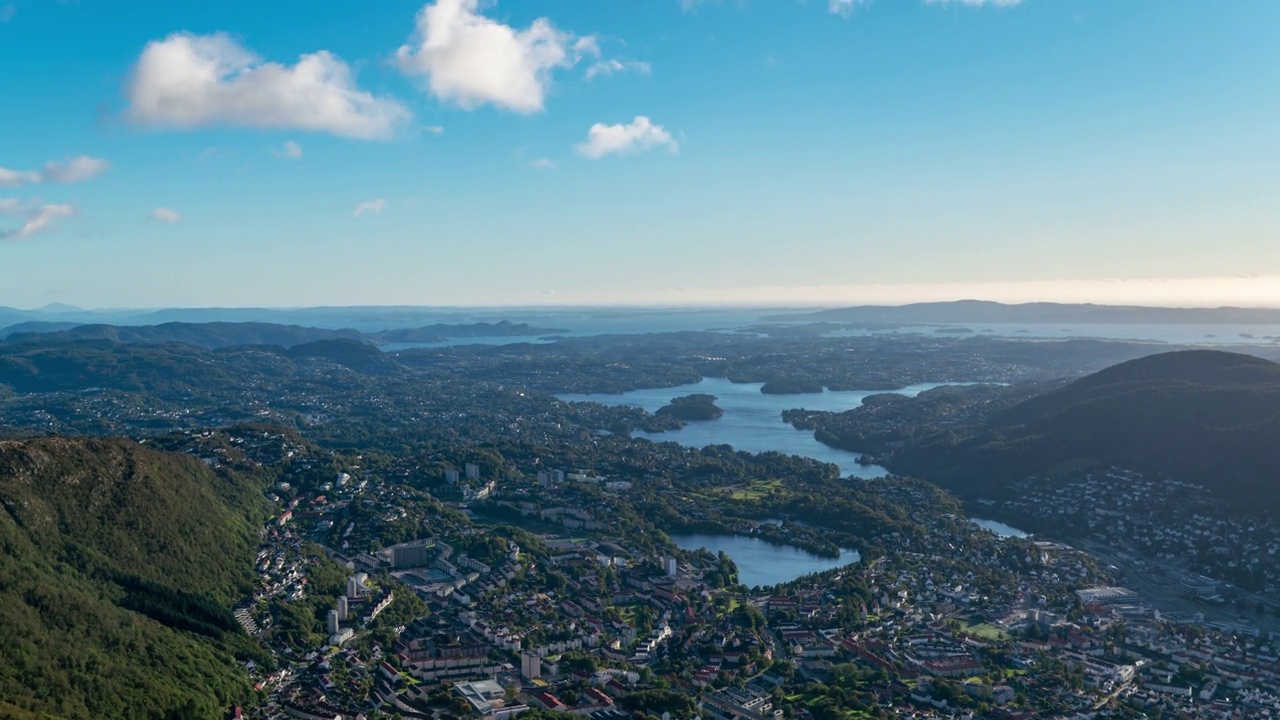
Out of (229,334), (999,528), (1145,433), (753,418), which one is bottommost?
(999,528)

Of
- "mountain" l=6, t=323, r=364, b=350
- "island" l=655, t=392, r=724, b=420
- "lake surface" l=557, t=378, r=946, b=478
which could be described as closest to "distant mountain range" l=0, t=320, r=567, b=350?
"mountain" l=6, t=323, r=364, b=350

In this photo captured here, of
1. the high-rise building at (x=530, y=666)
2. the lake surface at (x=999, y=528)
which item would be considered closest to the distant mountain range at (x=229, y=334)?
the lake surface at (x=999, y=528)

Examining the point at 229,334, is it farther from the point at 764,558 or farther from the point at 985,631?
the point at 985,631

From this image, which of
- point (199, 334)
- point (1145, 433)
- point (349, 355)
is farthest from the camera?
point (199, 334)

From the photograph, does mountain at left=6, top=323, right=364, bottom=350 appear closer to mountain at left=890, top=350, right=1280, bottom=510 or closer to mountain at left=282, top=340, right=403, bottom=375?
mountain at left=282, top=340, right=403, bottom=375

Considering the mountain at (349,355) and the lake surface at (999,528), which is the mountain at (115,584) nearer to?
the lake surface at (999,528)

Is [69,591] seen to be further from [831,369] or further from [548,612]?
[831,369]

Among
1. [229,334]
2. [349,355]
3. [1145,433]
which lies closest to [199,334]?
[229,334]

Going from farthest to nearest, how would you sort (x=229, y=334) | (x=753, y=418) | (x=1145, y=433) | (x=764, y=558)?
(x=229, y=334), (x=753, y=418), (x=1145, y=433), (x=764, y=558)
